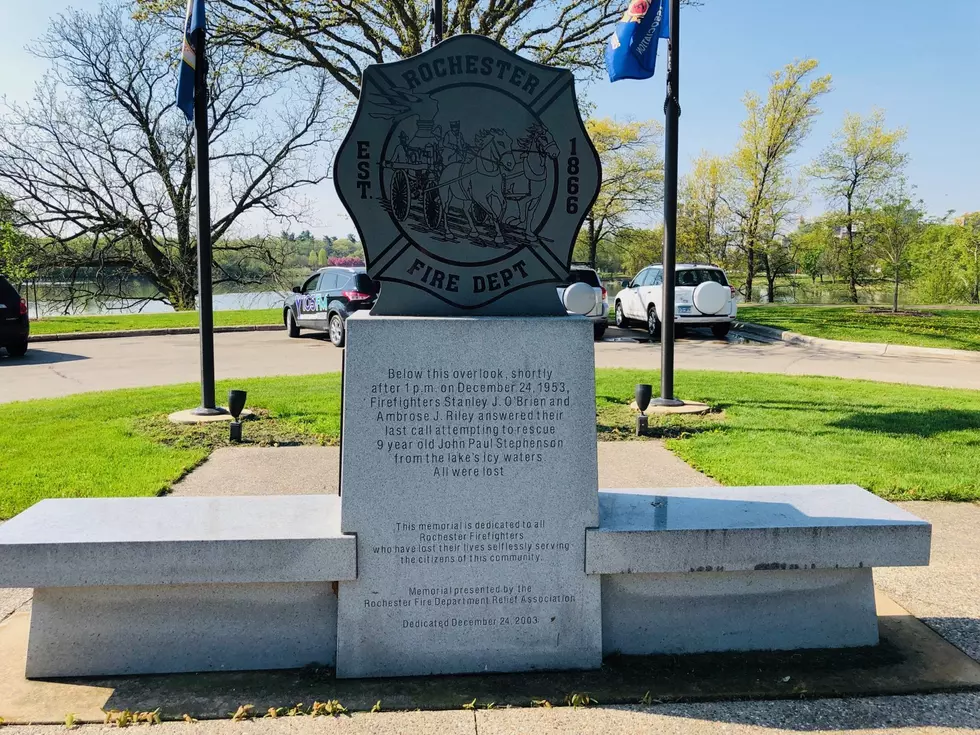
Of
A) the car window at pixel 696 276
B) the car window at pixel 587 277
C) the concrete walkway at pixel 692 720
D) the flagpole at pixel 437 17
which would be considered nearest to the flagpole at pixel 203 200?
the flagpole at pixel 437 17

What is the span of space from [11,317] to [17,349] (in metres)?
0.86

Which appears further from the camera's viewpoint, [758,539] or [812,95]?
[812,95]

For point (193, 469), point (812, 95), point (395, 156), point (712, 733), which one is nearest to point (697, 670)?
point (712, 733)

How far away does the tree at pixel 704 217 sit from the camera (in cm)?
4191

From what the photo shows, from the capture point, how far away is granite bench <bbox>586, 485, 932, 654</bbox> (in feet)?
11.5

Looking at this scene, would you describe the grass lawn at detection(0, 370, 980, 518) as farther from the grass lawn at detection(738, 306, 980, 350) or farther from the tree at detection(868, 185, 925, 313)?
the tree at detection(868, 185, 925, 313)

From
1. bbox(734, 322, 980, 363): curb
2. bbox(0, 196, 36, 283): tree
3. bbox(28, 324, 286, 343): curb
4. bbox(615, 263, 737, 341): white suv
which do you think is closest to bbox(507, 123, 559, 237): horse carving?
bbox(734, 322, 980, 363): curb

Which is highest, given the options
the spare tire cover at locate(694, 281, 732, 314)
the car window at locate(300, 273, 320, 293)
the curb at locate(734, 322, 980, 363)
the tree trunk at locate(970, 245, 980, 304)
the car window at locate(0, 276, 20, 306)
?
the tree trunk at locate(970, 245, 980, 304)

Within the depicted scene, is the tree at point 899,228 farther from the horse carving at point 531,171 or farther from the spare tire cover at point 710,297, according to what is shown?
the horse carving at point 531,171

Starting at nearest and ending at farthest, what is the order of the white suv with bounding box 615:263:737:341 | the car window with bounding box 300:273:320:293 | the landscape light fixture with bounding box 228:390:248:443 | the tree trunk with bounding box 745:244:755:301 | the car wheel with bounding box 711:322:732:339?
the landscape light fixture with bounding box 228:390:248:443 → the car window with bounding box 300:273:320:293 → the white suv with bounding box 615:263:737:341 → the car wheel with bounding box 711:322:732:339 → the tree trunk with bounding box 745:244:755:301

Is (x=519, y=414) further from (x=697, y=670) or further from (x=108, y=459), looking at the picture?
(x=108, y=459)

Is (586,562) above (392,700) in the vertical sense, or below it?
above

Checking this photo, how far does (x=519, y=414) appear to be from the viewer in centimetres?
350

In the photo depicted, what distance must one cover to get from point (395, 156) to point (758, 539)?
91.3 inches
